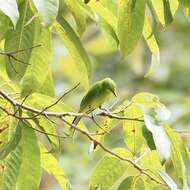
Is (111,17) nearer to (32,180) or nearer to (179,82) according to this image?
(32,180)

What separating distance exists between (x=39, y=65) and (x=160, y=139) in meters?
0.23

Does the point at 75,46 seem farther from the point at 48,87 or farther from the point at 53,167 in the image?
the point at 53,167

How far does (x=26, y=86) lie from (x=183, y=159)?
0.92ft

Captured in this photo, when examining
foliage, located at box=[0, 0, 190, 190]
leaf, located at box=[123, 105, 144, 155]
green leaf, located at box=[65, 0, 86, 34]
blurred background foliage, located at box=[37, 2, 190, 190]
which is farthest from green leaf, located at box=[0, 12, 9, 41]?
blurred background foliage, located at box=[37, 2, 190, 190]

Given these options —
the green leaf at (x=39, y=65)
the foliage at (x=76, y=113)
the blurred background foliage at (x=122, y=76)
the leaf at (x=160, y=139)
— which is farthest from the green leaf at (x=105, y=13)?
the blurred background foliage at (x=122, y=76)

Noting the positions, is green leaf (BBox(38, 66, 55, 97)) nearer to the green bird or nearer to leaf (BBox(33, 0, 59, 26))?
the green bird

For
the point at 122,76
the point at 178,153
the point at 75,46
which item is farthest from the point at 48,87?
the point at 122,76

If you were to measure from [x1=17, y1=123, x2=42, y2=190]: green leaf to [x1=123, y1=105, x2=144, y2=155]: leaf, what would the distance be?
156mm

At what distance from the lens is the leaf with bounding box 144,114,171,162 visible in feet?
4.20

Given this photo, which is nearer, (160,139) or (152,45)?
(160,139)

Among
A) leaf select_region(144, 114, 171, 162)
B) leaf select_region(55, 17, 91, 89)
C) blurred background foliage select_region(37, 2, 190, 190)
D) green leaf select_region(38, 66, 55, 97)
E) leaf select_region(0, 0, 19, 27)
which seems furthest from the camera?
blurred background foliage select_region(37, 2, 190, 190)

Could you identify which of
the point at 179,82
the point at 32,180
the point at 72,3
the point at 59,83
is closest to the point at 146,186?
the point at 32,180

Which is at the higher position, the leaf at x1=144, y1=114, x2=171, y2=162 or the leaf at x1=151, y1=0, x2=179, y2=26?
the leaf at x1=151, y1=0, x2=179, y2=26

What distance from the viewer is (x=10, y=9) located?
→ 3.82 ft
